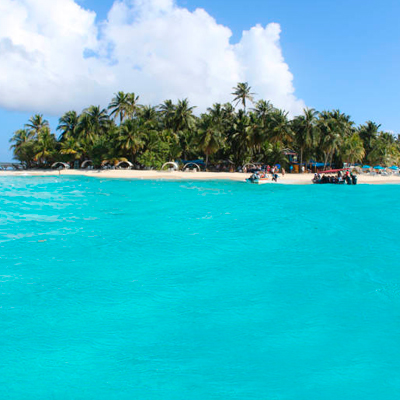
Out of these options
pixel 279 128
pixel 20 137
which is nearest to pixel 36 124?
pixel 20 137

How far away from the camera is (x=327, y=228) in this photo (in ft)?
52.3

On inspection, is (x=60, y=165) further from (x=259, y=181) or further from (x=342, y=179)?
(x=342, y=179)

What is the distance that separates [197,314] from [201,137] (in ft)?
159

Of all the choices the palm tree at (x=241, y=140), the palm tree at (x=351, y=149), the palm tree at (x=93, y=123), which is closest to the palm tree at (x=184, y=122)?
the palm tree at (x=241, y=140)

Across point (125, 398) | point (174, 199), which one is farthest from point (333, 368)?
point (174, 199)

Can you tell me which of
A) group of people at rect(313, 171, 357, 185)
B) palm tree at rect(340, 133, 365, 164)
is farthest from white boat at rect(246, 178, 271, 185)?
palm tree at rect(340, 133, 365, 164)

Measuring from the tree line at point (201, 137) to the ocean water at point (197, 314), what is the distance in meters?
41.9

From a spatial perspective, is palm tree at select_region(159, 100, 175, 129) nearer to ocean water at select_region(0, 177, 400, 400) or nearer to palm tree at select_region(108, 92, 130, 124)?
palm tree at select_region(108, 92, 130, 124)

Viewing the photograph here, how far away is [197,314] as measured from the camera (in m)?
7.32

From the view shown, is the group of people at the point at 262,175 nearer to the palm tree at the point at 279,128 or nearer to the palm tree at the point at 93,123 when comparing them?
the palm tree at the point at 279,128

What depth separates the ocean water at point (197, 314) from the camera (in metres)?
5.32

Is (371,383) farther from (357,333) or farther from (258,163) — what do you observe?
(258,163)

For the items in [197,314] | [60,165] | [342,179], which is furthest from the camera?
[60,165]

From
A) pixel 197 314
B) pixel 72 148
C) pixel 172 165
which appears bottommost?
pixel 197 314
